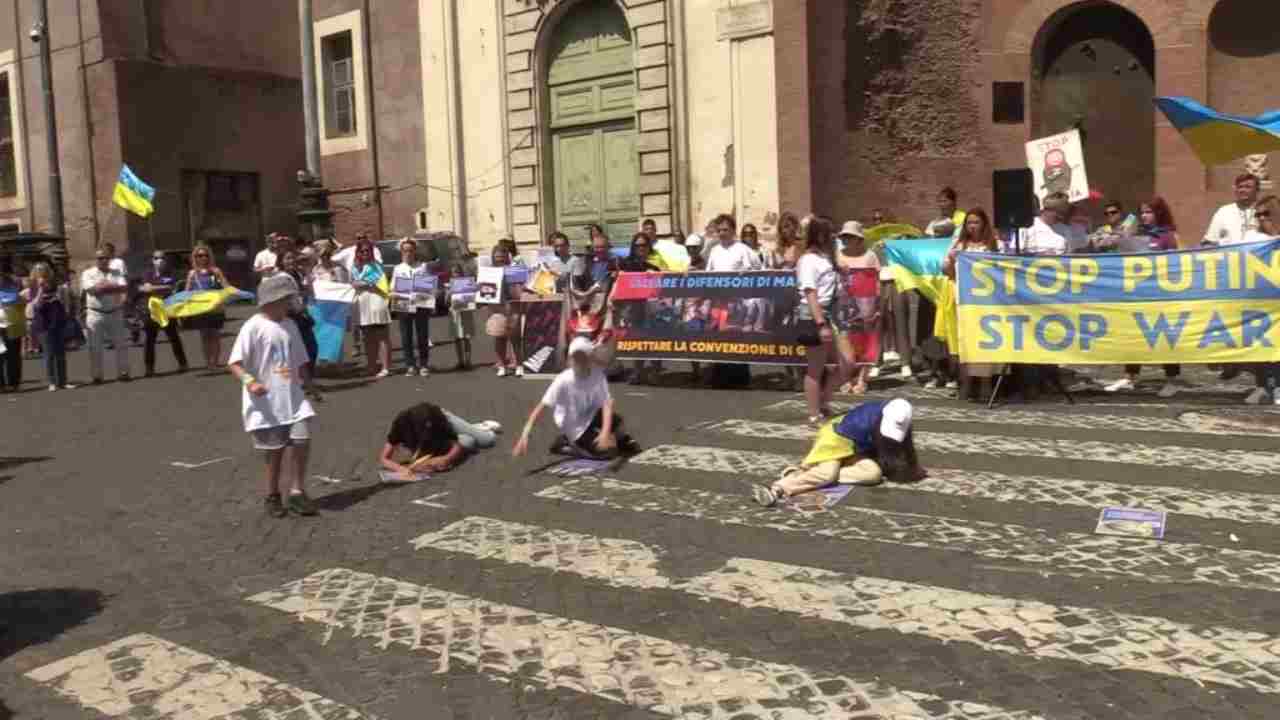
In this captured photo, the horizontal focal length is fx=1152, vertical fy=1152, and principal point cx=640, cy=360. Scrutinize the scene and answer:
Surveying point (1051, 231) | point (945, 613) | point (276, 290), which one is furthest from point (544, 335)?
point (945, 613)

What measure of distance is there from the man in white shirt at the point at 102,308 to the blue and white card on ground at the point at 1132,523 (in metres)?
13.2

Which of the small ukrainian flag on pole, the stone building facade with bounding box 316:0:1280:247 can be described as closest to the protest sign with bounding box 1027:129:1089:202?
the stone building facade with bounding box 316:0:1280:247

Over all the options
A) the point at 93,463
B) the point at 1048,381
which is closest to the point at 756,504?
the point at 1048,381

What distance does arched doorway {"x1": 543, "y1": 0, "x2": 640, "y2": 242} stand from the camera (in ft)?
76.6

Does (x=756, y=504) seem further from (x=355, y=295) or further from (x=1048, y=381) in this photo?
(x=355, y=295)

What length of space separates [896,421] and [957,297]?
A: 3.91 metres

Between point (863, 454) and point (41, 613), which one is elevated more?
point (863, 454)

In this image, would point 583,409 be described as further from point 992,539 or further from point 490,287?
point 490,287

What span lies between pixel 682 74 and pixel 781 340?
11.4 m

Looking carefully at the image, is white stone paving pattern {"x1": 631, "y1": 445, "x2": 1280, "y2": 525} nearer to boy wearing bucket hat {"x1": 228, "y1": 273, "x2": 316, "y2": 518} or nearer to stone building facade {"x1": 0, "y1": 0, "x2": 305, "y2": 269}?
boy wearing bucket hat {"x1": 228, "y1": 273, "x2": 316, "y2": 518}

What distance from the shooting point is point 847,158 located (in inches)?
824

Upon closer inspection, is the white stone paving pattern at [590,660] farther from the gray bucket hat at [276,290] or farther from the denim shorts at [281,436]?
the gray bucket hat at [276,290]

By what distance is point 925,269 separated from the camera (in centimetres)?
1216

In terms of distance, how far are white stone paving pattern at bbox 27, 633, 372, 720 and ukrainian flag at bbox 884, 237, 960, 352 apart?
320 inches
